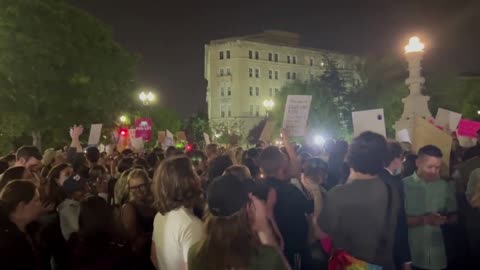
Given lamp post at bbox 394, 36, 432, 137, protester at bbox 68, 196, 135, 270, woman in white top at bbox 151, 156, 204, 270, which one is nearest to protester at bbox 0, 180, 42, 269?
protester at bbox 68, 196, 135, 270

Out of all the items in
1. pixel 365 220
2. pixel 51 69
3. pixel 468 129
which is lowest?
pixel 365 220

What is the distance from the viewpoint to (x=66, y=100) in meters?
32.9

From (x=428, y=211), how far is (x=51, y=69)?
28.4m

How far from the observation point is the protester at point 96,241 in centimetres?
448

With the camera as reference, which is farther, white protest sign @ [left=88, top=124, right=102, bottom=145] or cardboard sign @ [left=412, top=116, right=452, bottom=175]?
white protest sign @ [left=88, top=124, right=102, bottom=145]

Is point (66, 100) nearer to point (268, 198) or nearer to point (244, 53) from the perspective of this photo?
point (268, 198)

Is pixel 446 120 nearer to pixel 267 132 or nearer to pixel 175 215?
pixel 267 132

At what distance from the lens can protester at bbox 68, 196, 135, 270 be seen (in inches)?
176

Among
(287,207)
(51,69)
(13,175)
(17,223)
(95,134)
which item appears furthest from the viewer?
(51,69)

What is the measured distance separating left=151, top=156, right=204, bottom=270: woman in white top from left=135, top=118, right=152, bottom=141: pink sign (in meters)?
17.8

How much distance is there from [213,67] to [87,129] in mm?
82276

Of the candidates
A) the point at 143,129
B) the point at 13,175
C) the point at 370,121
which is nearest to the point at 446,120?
the point at 370,121

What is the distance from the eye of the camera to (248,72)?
115625 millimetres

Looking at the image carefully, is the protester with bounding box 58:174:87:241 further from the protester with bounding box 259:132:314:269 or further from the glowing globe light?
the glowing globe light
